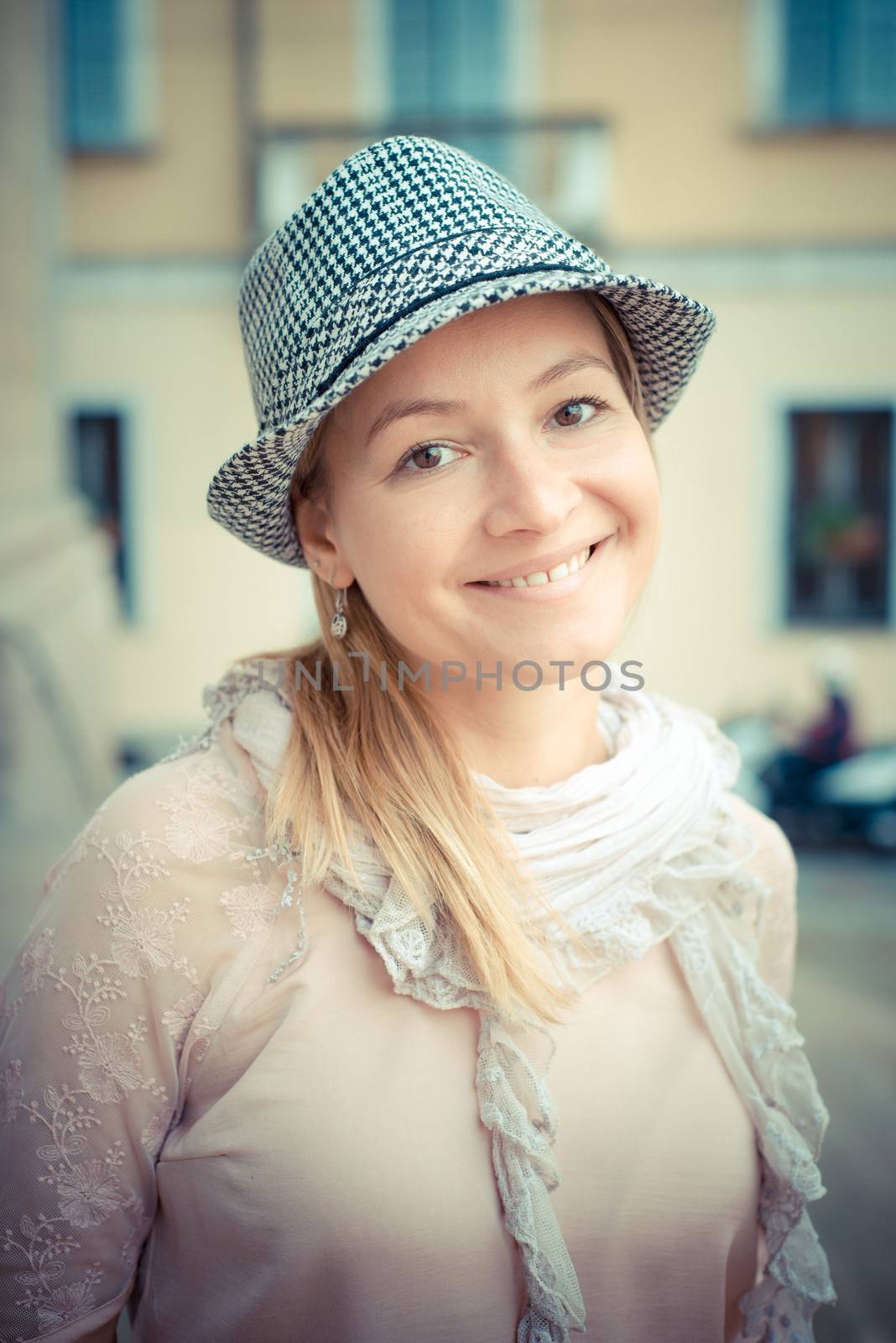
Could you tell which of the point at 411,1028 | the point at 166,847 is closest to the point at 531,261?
the point at 166,847

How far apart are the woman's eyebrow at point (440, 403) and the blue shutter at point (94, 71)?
911 centimetres

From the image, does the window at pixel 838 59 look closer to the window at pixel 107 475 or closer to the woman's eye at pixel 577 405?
the window at pixel 107 475

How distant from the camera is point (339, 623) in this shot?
1296 mm

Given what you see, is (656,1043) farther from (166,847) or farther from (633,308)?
(633,308)

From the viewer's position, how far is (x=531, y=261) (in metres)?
1.06

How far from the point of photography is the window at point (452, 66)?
8.73 m

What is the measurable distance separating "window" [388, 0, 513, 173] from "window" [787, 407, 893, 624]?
3.44 meters

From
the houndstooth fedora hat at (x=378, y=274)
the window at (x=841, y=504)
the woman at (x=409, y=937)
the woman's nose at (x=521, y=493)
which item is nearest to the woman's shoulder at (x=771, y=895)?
the woman at (x=409, y=937)

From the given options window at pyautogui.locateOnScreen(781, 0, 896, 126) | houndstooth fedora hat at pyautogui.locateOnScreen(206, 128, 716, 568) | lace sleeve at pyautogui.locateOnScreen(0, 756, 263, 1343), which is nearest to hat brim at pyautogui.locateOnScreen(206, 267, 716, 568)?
houndstooth fedora hat at pyautogui.locateOnScreen(206, 128, 716, 568)

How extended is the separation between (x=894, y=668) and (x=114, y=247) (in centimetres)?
732

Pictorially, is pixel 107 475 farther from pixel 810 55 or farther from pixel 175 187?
pixel 810 55

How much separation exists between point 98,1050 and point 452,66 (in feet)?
31.3

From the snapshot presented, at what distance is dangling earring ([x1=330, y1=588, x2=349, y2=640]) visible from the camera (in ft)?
4.25

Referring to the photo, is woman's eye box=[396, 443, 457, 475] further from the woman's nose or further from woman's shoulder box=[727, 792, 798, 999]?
woman's shoulder box=[727, 792, 798, 999]
